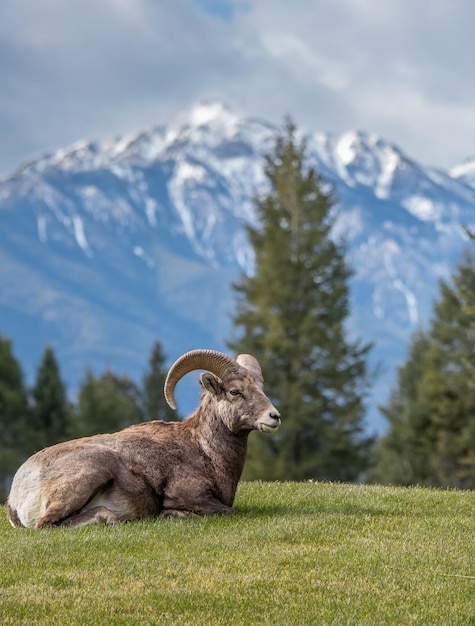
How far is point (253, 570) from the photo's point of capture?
33.2 feet

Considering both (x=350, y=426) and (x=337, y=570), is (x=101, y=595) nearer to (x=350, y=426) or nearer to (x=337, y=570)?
(x=337, y=570)

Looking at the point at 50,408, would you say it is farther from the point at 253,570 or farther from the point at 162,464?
the point at 253,570

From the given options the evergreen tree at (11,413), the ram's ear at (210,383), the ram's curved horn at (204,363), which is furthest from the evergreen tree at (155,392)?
the ram's ear at (210,383)

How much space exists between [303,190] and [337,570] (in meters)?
44.2

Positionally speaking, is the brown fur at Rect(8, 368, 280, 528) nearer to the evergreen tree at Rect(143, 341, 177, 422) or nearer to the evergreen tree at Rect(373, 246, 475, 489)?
the evergreen tree at Rect(373, 246, 475, 489)

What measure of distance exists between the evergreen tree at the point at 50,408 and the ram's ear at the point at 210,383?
6256 cm

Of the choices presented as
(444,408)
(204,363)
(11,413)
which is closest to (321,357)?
(444,408)

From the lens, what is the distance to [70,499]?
1290 cm

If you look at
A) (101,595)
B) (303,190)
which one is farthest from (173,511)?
(303,190)

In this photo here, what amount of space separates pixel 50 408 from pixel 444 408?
35109mm

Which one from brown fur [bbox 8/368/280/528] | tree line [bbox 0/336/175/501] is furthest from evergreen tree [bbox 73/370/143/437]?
brown fur [bbox 8/368/280/528]

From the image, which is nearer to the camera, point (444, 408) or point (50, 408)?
point (444, 408)

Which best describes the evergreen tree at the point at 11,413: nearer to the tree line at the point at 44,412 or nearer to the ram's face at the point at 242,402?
the tree line at the point at 44,412

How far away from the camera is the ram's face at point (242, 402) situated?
A: 14133mm
